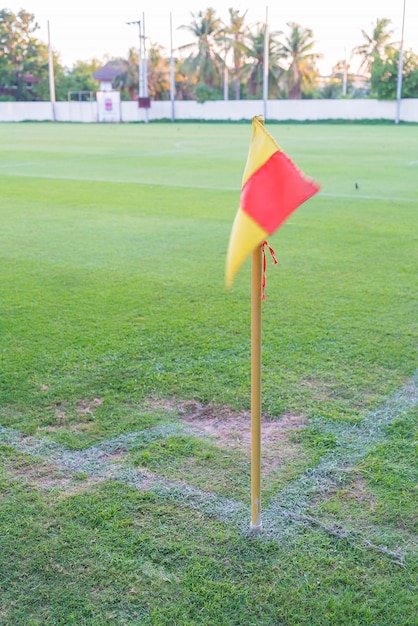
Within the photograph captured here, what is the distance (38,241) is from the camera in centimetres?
844

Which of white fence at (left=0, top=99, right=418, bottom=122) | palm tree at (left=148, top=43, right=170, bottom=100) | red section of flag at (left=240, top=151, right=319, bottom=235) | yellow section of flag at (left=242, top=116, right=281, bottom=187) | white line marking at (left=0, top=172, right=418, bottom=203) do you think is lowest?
white line marking at (left=0, top=172, right=418, bottom=203)

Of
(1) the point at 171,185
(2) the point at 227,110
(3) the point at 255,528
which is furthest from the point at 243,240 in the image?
(2) the point at 227,110

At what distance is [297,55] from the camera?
6462cm

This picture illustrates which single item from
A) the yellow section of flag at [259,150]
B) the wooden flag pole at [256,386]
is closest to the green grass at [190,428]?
the wooden flag pole at [256,386]

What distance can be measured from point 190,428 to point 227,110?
2076 inches

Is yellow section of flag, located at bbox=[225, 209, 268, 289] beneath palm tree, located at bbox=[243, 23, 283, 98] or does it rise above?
beneath

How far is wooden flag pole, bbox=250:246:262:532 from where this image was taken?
2512 mm

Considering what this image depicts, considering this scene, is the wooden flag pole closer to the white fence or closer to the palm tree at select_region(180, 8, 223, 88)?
the white fence

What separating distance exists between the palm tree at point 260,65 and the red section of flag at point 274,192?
6557cm

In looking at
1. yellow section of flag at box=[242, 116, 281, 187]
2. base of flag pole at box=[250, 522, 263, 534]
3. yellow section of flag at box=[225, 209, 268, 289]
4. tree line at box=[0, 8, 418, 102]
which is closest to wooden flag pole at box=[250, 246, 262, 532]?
base of flag pole at box=[250, 522, 263, 534]

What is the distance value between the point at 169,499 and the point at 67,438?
31.3 inches

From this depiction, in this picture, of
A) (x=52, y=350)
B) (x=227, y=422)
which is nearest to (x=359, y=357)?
(x=227, y=422)

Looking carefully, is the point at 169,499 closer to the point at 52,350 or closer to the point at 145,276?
the point at 52,350

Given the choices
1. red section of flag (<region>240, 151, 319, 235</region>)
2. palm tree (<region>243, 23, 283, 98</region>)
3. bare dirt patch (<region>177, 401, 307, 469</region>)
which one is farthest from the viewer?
palm tree (<region>243, 23, 283, 98</region>)
